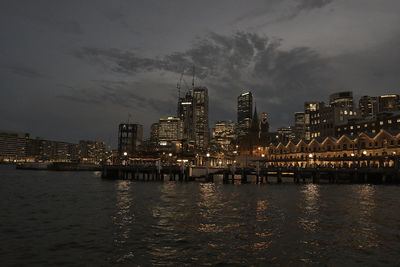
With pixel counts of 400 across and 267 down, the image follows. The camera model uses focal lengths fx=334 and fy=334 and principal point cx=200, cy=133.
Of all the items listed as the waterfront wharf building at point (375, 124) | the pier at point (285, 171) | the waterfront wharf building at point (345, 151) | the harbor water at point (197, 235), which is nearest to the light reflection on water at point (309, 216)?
the harbor water at point (197, 235)

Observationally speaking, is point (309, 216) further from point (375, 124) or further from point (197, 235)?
point (375, 124)

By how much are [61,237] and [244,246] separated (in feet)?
43.9

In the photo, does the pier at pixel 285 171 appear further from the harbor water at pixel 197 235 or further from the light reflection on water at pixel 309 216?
the harbor water at pixel 197 235

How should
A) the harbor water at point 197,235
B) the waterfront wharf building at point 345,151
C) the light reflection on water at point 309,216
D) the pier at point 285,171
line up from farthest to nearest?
the waterfront wharf building at point 345,151, the pier at point 285,171, the light reflection on water at point 309,216, the harbor water at point 197,235

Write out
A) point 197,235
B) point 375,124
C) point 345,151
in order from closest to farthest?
point 197,235 → point 345,151 → point 375,124

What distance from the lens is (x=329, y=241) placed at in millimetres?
23938

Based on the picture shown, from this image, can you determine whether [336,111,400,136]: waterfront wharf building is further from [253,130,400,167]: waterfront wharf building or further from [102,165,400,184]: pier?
[102,165,400,184]: pier

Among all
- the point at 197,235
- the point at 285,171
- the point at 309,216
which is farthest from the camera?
the point at 285,171

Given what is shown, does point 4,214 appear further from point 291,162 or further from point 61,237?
point 291,162

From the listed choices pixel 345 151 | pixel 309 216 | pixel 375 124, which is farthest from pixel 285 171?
pixel 375 124

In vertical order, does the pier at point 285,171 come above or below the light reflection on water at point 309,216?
above

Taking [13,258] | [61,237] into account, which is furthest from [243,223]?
[13,258]

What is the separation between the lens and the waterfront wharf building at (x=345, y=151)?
109062mm

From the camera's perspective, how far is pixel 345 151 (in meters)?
126
